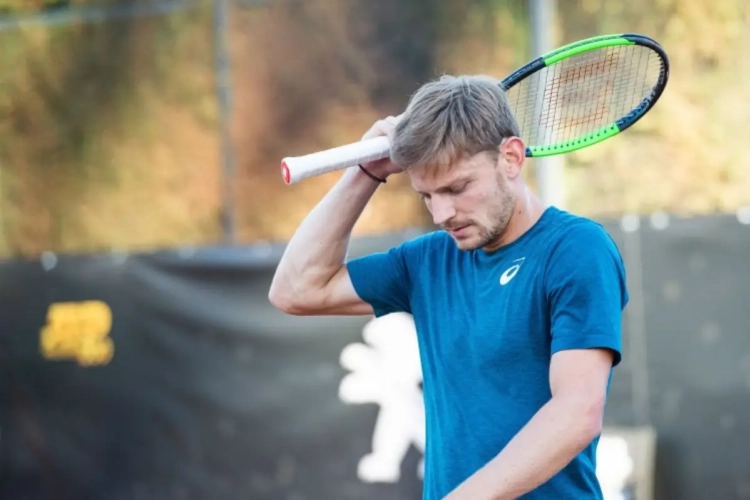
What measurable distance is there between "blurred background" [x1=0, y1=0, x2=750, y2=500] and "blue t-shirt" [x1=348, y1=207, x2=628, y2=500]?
8.71ft

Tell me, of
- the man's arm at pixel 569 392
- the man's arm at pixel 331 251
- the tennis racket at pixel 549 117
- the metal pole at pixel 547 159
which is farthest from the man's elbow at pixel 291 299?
the metal pole at pixel 547 159

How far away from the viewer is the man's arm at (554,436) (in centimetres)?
212

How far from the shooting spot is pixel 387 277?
2752 millimetres

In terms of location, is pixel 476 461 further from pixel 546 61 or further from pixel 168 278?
pixel 168 278

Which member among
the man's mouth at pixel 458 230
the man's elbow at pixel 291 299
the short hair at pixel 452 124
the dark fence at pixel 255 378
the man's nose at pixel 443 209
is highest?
the short hair at pixel 452 124

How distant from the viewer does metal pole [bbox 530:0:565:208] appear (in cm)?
570

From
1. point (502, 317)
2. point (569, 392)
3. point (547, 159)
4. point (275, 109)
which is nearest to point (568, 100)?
point (502, 317)

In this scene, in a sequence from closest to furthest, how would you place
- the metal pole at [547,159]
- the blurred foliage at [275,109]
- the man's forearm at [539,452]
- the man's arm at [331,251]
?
the man's forearm at [539,452], the man's arm at [331,251], the blurred foliage at [275,109], the metal pole at [547,159]

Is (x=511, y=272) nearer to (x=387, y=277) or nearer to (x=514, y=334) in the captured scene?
(x=514, y=334)

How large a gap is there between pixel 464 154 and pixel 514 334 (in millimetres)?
369

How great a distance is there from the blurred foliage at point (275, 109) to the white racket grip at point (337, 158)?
3.00 meters

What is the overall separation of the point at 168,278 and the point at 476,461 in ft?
12.2

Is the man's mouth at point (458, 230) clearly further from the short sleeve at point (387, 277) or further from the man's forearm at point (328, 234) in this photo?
the man's forearm at point (328, 234)

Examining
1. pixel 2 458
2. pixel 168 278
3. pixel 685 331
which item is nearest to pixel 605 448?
pixel 685 331
